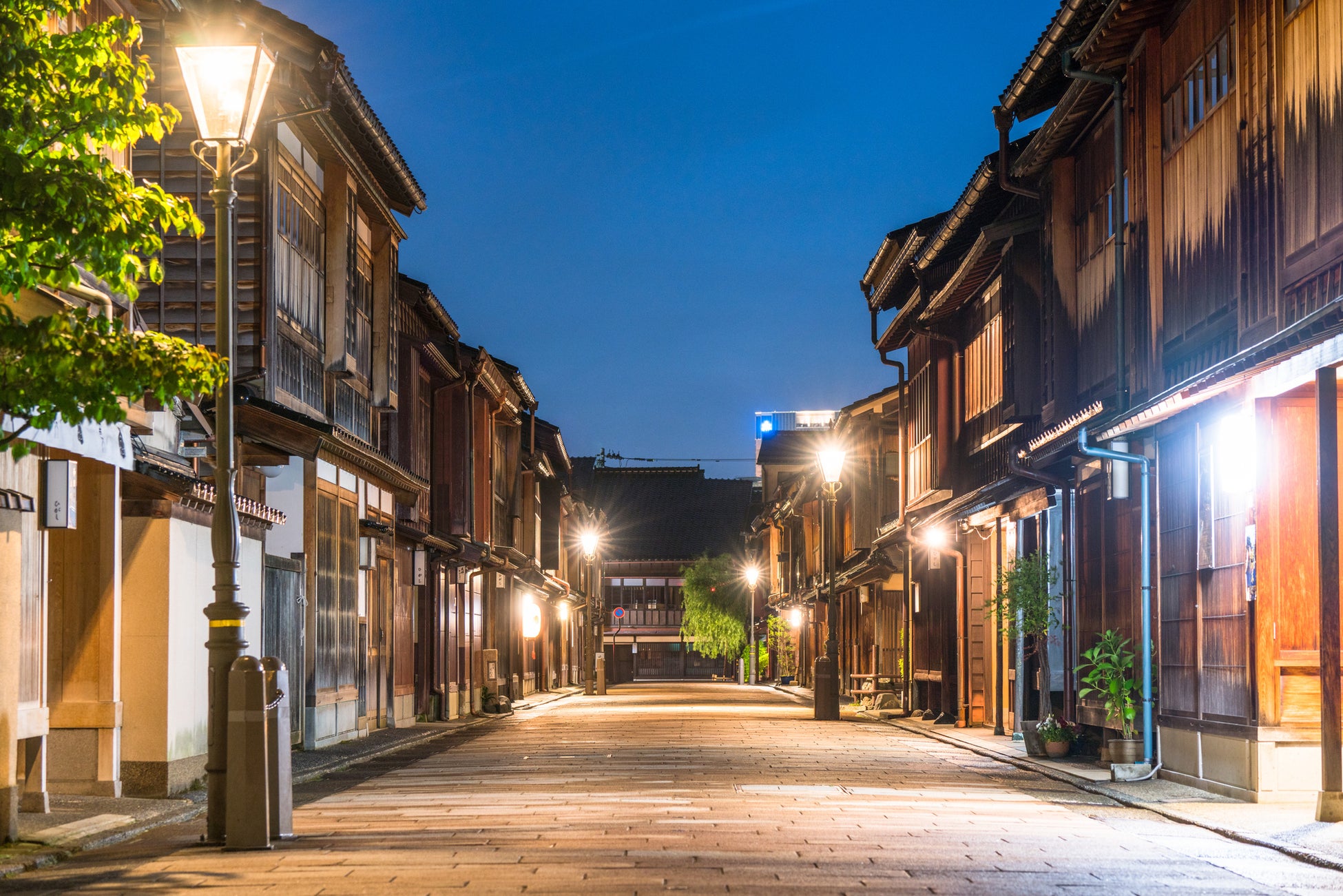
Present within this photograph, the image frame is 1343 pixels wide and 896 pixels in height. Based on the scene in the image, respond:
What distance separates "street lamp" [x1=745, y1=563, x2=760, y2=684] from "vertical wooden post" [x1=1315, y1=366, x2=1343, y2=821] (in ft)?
212

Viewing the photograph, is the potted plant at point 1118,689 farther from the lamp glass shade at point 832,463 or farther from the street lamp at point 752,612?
the street lamp at point 752,612

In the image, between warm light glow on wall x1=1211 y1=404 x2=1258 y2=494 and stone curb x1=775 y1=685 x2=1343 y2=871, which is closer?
stone curb x1=775 y1=685 x2=1343 y2=871

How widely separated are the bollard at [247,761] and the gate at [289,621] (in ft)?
26.8

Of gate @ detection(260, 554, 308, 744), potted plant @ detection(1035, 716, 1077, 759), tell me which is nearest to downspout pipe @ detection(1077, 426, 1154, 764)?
potted plant @ detection(1035, 716, 1077, 759)

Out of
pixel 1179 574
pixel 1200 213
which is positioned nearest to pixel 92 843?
pixel 1179 574

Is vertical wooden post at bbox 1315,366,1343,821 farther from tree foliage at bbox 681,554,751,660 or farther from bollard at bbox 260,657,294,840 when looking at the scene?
tree foliage at bbox 681,554,751,660

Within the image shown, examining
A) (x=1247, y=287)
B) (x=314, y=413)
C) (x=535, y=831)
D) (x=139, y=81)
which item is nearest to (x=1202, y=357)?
(x=1247, y=287)

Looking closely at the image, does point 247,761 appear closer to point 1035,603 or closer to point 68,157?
point 68,157

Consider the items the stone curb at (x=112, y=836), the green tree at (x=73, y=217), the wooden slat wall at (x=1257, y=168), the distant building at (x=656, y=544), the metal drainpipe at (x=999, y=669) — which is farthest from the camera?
the distant building at (x=656, y=544)

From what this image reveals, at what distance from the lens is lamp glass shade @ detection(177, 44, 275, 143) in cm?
1158

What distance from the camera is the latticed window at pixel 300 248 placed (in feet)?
69.2

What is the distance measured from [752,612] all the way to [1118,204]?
201 feet

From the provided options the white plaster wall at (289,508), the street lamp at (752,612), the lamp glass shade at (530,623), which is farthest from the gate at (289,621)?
the street lamp at (752,612)

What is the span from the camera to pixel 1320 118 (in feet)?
43.0
